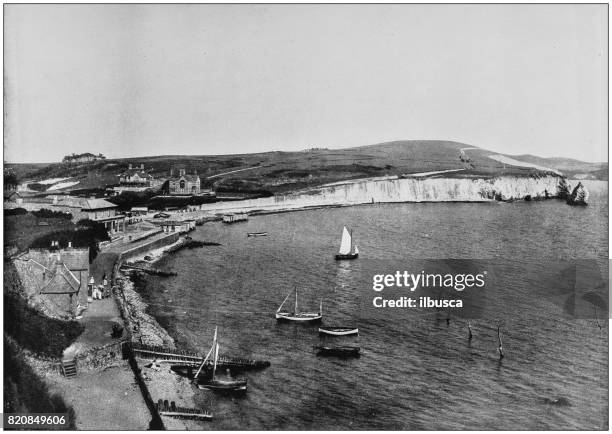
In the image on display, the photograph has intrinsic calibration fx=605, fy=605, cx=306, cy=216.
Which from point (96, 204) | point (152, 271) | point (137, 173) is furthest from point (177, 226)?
point (96, 204)

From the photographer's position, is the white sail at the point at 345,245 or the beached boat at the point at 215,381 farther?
the white sail at the point at 345,245

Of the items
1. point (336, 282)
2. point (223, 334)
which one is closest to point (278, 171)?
point (336, 282)

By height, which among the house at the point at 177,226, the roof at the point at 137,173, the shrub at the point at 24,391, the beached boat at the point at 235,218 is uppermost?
the roof at the point at 137,173

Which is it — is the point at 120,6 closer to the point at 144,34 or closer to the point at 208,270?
the point at 144,34

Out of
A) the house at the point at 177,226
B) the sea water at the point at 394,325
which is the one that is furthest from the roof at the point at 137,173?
the sea water at the point at 394,325

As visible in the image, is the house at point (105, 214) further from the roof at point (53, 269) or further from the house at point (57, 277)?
Answer: the roof at point (53, 269)

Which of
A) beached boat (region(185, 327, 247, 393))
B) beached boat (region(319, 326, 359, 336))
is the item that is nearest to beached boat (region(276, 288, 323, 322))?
beached boat (region(319, 326, 359, 336))
